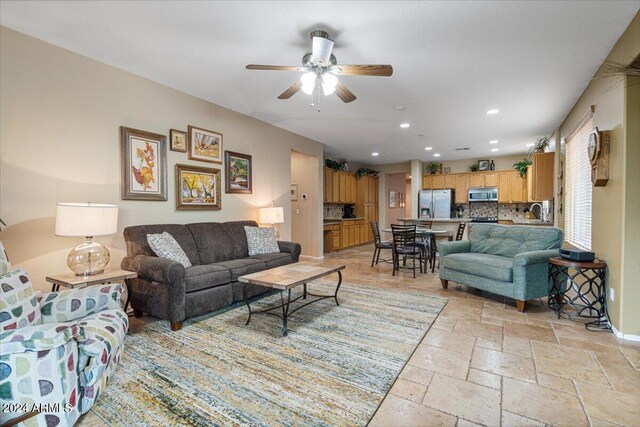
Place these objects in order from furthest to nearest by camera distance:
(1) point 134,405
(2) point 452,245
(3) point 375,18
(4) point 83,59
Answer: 1. (2) point 452,245
2. (4) point 83,59
3. (3) point 375,18
4. (1) point 134,405

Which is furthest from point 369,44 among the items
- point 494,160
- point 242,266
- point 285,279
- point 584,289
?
point 494,160

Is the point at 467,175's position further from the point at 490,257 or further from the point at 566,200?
the point at 490,257

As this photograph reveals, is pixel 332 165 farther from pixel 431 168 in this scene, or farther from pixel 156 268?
pixel 156 268

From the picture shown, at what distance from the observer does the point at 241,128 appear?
465cm

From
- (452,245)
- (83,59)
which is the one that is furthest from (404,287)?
(83,59)

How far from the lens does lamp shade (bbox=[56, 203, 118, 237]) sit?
7.77ft

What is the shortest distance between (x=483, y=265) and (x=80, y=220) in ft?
13.6

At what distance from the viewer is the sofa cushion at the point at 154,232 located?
123 inches

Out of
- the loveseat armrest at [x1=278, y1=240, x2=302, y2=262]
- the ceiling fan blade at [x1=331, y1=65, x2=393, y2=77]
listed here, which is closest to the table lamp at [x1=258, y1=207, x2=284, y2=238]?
the loveseat armrest at [x1=278, y1=240, x2=302, y2=262]

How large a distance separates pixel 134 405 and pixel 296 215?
5328 mm

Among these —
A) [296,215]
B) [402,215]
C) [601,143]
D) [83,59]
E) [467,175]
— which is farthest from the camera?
[402,215]

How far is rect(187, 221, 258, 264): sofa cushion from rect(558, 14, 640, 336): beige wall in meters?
3.93

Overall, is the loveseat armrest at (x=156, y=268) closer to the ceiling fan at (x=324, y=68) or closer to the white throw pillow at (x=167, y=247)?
the white throw pillow at (x=167, y=247)

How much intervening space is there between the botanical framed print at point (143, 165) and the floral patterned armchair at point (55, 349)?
1.48 m
